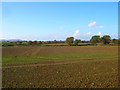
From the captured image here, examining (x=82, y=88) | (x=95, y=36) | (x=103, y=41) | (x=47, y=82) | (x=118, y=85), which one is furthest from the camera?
(x=95, y=36)

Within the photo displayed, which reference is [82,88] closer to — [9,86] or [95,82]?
[95,82]

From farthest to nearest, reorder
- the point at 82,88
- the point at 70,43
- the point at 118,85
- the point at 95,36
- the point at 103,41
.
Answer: the point at 95,36 → the point at 103,41 → the point at 70,43 → the point at 118,85 → the point at 82,88

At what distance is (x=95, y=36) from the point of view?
11388 centimetres

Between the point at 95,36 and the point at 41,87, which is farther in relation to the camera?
the point at 95,36

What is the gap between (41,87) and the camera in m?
6.67

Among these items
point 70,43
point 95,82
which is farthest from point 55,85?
point 70,43

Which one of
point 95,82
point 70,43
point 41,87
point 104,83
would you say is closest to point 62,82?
point 41,87

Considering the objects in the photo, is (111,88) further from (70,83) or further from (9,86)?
(9,86)

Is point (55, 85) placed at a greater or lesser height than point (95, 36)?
lesser

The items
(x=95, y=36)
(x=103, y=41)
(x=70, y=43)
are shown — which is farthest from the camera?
(x=95, y=36)

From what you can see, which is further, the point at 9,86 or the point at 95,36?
the point at 95,36

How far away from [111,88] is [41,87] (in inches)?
181

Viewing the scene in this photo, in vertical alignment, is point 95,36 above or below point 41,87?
above

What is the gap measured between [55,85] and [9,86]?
3.15 metres
